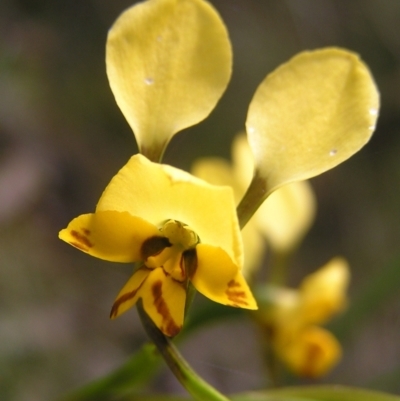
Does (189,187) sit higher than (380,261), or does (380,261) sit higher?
(189,187)

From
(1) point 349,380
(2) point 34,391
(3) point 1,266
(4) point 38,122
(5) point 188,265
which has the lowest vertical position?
(1) point 349,380

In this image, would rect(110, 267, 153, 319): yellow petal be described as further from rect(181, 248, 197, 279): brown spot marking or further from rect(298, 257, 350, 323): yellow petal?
rect(298, 257, 350, 323): yellow petal

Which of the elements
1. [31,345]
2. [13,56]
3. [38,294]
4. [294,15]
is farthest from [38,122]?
[294,15]

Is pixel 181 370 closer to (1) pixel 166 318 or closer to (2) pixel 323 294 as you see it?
(1) pixel 166 318

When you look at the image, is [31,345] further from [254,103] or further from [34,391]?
[254,103]

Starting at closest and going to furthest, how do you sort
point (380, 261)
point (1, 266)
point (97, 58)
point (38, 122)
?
point (1, 266) < point (38, 122) < point (97, 58) < point (380, 261)

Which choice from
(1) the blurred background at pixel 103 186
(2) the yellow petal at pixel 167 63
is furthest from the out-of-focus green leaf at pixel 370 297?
(2) the yellow petal at pixel 167 63
